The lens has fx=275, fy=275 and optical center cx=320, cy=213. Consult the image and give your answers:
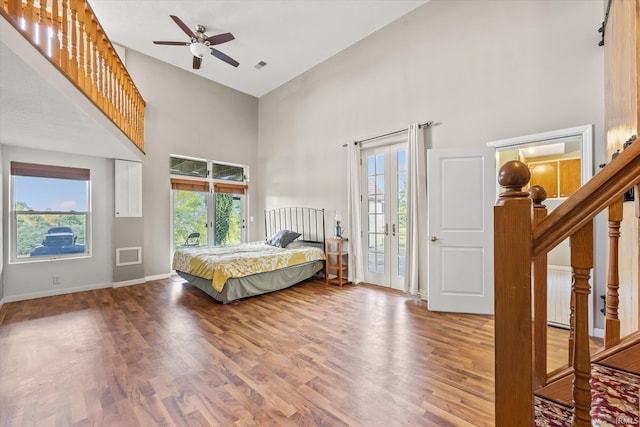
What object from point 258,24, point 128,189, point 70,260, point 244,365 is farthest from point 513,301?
point 70,260

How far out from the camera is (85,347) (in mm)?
2566

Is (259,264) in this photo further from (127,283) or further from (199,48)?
(199,48)

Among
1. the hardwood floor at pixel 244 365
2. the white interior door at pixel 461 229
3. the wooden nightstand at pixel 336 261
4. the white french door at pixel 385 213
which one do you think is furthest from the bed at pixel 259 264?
the white interior door at pixel 461 229

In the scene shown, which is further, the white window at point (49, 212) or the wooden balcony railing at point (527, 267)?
the white window at point (49, 212)

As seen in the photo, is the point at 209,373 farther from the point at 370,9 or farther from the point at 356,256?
the point at 370,9

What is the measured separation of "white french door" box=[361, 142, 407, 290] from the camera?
14.3ft

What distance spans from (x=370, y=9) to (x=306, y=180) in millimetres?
3045

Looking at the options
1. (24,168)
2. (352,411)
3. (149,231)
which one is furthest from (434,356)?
(24,168)

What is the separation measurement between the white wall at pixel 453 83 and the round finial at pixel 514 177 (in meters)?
2.91

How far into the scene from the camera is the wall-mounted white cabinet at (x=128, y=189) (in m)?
4.75

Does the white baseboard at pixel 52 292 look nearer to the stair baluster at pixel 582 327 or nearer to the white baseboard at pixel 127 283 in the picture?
the white baseboard at pixel 127 283

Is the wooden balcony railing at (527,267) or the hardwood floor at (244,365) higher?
the wooden balcony railing at (527,267)

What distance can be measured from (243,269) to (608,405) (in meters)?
3.56

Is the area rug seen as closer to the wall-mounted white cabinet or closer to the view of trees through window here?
the wall-mounted white cabinet
